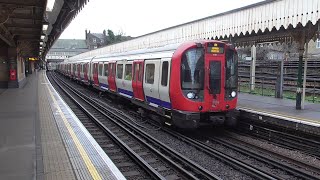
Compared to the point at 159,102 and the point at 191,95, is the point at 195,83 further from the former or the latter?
the point at 159,102

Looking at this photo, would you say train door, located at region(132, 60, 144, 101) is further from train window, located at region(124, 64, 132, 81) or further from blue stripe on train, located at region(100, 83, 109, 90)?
blue stripe on train, located at region(100, 83, 109, 90)

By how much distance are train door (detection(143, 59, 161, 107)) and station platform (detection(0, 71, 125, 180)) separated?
2544mm

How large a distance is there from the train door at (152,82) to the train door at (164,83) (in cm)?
30

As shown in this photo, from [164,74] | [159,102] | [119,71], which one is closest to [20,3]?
[164,74]

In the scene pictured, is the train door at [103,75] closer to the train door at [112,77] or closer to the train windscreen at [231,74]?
the train door at [112,77]

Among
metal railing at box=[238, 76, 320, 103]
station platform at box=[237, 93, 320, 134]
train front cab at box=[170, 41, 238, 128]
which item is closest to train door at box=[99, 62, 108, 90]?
metal railing at box=[238, 76, 320, 103]

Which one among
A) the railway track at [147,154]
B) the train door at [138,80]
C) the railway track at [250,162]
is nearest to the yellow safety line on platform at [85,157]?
the railway track at [147,154]

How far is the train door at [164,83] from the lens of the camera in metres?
10.6

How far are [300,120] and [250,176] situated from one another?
312 cm

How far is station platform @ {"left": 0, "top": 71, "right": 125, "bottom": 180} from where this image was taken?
6188mm

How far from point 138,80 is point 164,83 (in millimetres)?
2735

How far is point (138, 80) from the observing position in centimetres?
1341

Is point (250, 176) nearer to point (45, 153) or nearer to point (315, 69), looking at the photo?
point (45, 153)

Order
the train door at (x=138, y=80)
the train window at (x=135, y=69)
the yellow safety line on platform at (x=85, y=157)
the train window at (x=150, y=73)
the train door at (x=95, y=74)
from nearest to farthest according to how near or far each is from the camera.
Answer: the yellow safety line on platform at (x=85, y=157) → the train window at (x=150, y=73) → the train door at (x=138, y=80) → the train window at (x=135, y=69) → the train door at (x=95, y=74)
